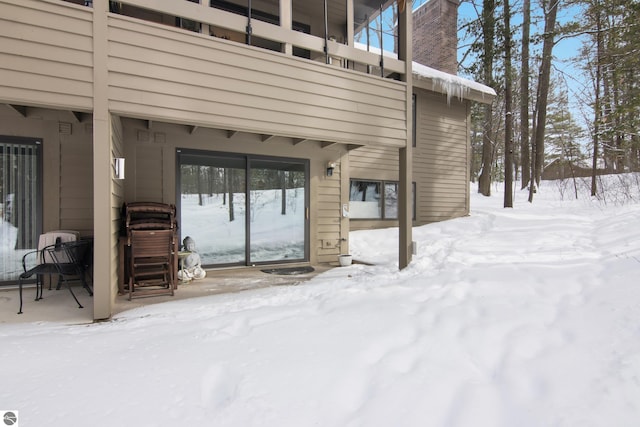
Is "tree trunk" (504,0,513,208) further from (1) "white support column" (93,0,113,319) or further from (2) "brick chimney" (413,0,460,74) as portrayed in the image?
(1) "white support column" (93,0,113,319)

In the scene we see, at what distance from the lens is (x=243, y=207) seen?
5.52 m

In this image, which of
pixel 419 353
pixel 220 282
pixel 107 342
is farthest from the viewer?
pixel 220 282

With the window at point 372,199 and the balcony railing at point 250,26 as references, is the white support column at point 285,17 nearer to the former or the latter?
the balcony railing at point 250,26

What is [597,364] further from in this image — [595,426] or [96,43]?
[96,43]

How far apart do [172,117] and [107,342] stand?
2.09 m

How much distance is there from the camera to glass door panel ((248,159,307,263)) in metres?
5.64

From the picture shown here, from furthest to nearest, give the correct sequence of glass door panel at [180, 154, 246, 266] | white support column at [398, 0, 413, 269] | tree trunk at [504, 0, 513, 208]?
tree trunk at [504, 0, 513, 208]
glass door panel at [180, 154, 246, 266]
white support column at [398, 0, 413, 269]

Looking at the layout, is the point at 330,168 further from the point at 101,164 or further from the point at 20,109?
the point at 20,109

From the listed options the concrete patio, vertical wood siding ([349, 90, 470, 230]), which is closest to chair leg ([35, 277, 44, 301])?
the concrete patio

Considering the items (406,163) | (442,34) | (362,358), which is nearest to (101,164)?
(362,358)

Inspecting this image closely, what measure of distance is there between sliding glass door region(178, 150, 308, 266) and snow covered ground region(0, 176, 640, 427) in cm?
183

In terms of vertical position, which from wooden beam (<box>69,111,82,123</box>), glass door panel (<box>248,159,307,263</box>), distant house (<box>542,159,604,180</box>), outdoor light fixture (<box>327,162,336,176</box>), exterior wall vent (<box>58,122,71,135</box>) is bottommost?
glass door panel (<box>248,159,307,263</box>)

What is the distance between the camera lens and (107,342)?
95.6 inches

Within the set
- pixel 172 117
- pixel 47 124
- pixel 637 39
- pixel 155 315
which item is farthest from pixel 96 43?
pixel 637 39
